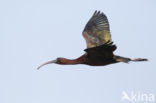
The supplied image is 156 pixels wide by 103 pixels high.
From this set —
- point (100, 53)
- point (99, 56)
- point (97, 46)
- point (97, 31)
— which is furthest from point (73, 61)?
point (97, 31)

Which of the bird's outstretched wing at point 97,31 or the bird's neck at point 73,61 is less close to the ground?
the bird's outstretched wing at point 97,31

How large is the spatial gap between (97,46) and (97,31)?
3.07 metres

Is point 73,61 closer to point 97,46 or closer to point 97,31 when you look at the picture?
point 97,46

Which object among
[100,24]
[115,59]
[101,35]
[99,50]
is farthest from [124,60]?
[100,24]

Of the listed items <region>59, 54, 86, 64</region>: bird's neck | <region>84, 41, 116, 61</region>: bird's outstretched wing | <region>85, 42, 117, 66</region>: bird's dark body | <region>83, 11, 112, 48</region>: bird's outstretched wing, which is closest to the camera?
<region>84, 41, 116, 61</region>: bird's outstretched wing

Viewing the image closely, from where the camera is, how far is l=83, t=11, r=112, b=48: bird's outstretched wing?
13.7 m

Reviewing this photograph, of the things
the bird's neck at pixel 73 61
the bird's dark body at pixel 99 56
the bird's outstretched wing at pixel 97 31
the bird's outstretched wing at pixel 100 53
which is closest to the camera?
the bird's outstretched wing at pixel 100 53

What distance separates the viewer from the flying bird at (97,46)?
11.4 meters

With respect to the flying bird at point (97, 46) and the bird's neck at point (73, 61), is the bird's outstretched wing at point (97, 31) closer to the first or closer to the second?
the flying bird at point (97, 46)

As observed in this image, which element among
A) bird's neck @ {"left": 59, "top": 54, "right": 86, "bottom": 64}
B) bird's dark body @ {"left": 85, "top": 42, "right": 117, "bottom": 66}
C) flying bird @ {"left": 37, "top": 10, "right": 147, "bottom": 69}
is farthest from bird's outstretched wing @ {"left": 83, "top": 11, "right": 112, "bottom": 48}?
bird's dark body @ {"left": 85, "top": 42, "right": 117, "bottom": 66}

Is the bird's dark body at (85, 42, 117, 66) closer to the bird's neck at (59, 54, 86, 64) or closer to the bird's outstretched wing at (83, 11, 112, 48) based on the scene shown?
the bird's neck at (59, 54, 86, 64)

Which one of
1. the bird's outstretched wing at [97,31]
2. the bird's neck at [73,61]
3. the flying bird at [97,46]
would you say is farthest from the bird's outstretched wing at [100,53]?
the bird's outstretched wing at [97,31]

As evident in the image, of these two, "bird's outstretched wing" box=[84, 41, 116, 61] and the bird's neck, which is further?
the bird's neck

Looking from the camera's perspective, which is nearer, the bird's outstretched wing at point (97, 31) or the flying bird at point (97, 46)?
the flying bird at point (97, 46)
